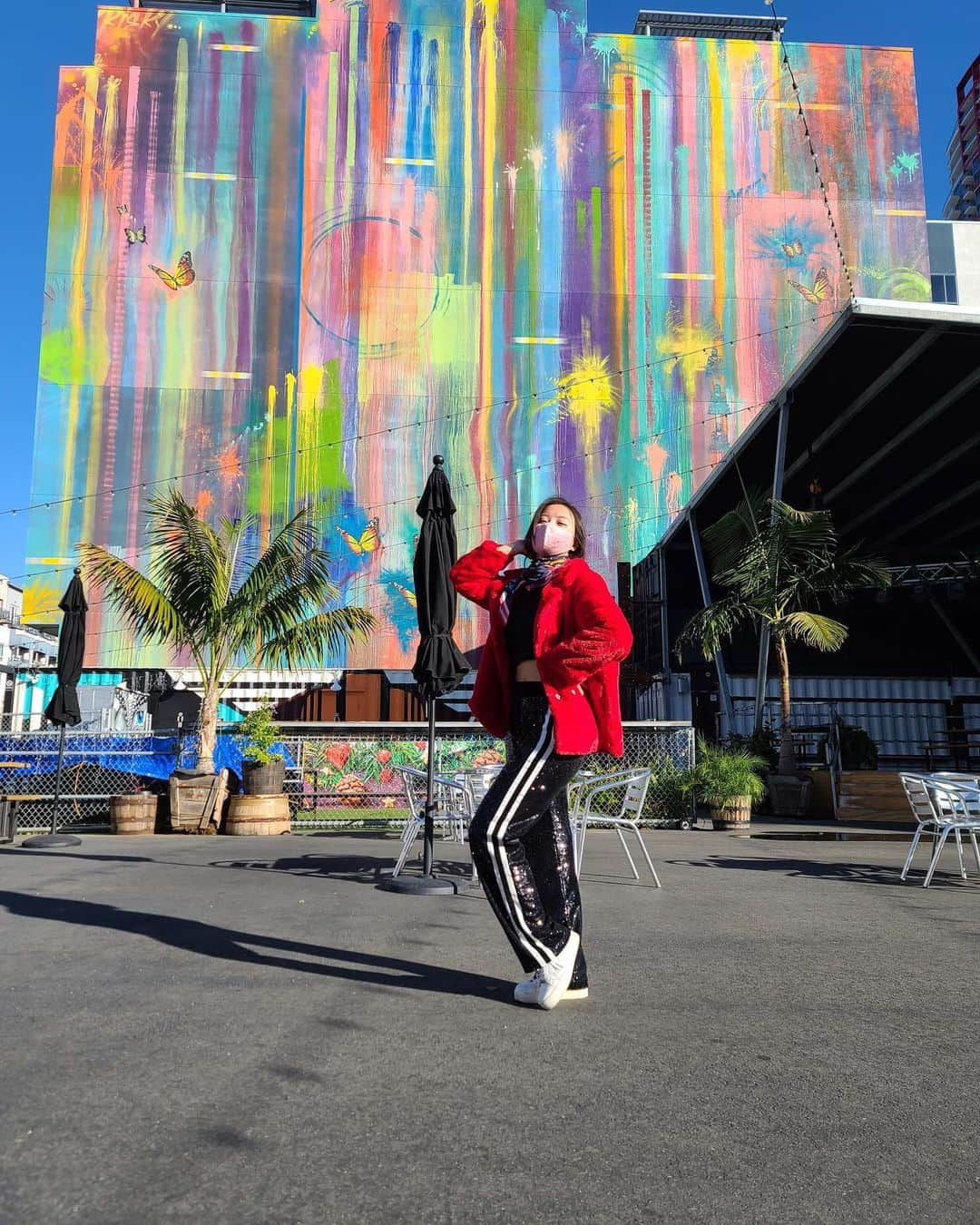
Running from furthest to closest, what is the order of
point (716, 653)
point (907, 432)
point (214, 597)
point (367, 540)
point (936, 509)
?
point (367, 540), point (936, 509), point (716, 653), point (907, 432), point (214, 597)

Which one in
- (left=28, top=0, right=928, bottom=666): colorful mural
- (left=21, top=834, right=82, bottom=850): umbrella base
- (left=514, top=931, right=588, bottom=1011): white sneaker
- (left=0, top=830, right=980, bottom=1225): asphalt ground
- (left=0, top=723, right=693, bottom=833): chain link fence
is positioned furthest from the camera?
(left=28, top=0, right=928, bottom=666): colorful mural

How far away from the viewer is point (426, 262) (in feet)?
101

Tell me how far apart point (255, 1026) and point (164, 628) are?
32.3 feet

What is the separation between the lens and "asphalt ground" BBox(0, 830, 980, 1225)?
1534mm

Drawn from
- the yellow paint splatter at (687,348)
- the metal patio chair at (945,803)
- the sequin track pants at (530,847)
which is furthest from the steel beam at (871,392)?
the yellow paint splatter at (687,348)

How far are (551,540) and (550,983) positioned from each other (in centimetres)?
148

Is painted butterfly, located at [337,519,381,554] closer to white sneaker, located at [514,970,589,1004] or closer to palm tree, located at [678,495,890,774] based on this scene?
palm tree, located at [678,495,890,774]

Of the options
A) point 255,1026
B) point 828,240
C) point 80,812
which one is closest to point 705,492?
point 80,812

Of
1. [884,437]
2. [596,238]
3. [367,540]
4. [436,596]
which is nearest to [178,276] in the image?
[367,540]

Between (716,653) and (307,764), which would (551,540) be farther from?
(716,653)

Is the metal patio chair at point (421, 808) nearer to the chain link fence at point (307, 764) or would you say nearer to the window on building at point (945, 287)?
the chain link fence at point (307, 764)

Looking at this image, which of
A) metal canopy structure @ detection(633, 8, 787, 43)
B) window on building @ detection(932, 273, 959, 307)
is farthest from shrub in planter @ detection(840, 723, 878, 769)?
metal canopy structure @ detection(633, 8, 787, 43)

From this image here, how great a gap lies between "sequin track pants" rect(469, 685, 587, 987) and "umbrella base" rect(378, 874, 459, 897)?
2.48 m

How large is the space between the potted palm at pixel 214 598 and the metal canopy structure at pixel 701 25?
35.9 metres
